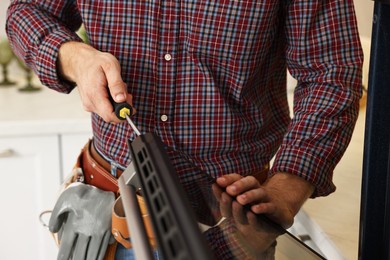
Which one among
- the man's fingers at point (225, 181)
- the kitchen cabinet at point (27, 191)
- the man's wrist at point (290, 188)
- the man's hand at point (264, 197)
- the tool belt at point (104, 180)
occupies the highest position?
the man's fingers at point (225, 181)

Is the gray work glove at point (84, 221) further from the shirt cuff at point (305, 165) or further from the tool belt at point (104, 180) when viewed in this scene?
the shirt cuff at point (305, 165)

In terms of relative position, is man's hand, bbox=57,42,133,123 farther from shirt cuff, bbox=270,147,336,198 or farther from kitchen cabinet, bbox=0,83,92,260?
kitchen cabinet, bbox=0,83,92,260

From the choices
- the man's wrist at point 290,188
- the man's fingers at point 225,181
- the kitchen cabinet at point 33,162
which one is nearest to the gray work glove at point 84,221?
the man's wrist at point 290,188

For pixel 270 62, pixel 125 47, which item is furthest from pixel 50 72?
pixel 270 62

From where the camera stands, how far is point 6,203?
2.06 metres

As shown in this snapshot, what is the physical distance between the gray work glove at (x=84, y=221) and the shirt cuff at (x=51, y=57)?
187 mm

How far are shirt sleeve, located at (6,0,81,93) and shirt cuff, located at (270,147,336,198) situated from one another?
0.37 metres

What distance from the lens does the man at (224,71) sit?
1088 millimetres

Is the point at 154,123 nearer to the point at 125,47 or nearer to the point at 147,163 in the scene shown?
the point at 125,47

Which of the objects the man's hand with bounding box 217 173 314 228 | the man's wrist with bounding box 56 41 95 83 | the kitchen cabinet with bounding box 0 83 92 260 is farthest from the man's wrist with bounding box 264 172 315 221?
the kitchen cabinet with bounding box 0 83 92 260

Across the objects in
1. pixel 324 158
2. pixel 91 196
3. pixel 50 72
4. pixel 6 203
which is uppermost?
pixel 50 72

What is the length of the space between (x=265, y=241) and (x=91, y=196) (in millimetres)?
554

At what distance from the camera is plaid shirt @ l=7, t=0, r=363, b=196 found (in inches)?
42.9

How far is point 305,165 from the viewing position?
108 centimetres
